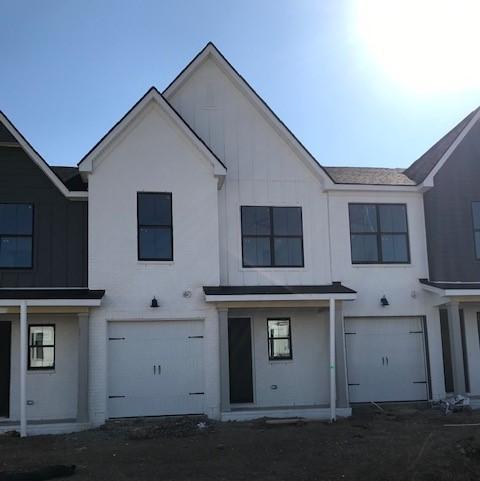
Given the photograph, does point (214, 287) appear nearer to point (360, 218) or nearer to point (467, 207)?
point (360, 218)

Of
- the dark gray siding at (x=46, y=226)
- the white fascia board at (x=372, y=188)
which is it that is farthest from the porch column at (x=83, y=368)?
the white fascia board at (x=372, y=188)

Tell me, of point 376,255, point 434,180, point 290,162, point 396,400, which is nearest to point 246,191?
point 290,162

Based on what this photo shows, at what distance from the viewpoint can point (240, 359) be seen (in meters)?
18.6

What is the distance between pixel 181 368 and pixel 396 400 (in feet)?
20.7

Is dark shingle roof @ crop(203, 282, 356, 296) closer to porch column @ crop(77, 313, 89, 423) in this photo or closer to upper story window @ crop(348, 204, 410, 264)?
upper story window @ crop(348, 204, 410, 264)

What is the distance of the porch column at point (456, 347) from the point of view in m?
18.3

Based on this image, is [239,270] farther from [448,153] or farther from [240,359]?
[448,153]

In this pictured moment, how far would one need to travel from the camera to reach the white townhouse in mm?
17266

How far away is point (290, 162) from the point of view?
1934 centimetres

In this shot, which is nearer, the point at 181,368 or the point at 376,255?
the point at 181,368

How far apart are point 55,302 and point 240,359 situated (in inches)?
212

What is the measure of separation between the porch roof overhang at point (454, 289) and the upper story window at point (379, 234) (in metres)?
1.08

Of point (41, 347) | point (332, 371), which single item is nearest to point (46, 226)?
point (41, 347)

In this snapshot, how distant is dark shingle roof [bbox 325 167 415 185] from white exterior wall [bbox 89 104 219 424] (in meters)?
4.46
